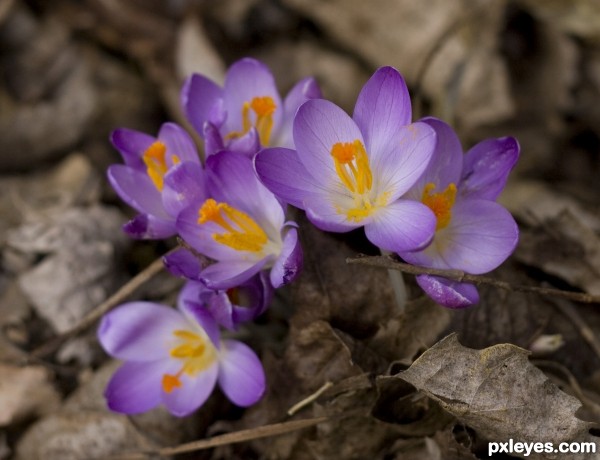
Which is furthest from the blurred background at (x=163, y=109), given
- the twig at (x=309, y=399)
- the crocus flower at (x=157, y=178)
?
the crocus flower at (x=157, y=178)

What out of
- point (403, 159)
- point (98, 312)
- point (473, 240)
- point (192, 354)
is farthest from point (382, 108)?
point (98, 312)

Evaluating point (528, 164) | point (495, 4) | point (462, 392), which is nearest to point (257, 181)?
point (462, 392)

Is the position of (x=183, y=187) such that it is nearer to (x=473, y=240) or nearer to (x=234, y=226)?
(x=234, y=226)

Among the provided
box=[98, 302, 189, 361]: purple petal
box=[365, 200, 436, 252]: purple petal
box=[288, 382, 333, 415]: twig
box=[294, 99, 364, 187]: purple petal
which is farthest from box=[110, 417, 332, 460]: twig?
box=[294, 99, 364, 187]: purple petal

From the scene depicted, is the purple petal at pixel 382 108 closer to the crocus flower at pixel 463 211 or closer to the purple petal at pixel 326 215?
the crocus flower at pixel 463 211

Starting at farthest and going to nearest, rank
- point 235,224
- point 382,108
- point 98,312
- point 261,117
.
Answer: point 98,312 → point 261,117 → point 235,224 → point 382,108

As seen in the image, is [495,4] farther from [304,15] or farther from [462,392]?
[462,392]
